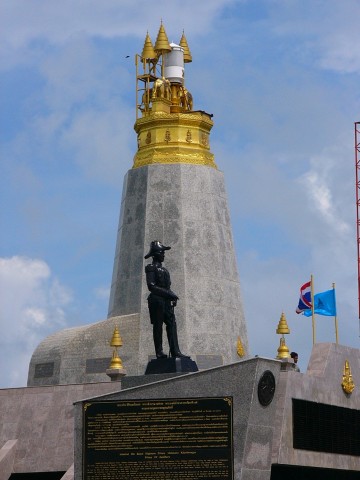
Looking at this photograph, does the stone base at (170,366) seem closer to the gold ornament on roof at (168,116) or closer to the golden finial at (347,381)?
the golden finial at (347,381)

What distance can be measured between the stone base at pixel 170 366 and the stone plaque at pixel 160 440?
3.93ft

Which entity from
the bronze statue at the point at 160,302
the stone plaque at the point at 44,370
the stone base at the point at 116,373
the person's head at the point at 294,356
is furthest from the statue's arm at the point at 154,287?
the stone plaque at the point at 44,370

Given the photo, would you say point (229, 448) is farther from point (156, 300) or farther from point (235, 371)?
point (156, 300)

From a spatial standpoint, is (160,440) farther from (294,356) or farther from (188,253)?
(188,253)

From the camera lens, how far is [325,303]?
4244 cm

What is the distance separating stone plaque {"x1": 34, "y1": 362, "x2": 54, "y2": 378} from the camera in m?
48.0

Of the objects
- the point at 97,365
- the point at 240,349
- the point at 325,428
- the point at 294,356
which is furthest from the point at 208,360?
the point at 325,428

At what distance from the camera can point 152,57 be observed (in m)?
51.3

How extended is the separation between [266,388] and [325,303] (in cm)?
812

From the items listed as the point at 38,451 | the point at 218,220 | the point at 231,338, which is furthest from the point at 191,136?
the point at 38,451

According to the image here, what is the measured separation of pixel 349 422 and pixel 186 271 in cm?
1060

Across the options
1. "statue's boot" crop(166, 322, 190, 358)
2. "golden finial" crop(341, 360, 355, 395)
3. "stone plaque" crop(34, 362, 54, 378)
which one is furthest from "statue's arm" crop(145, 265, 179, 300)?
"stone plaque" crop(34, 362, 54, 378)

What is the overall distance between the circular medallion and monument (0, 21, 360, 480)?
41mm

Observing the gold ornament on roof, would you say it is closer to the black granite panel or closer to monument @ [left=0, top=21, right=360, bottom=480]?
monument @ [left=0, top=21, right=360, bottom=480]
